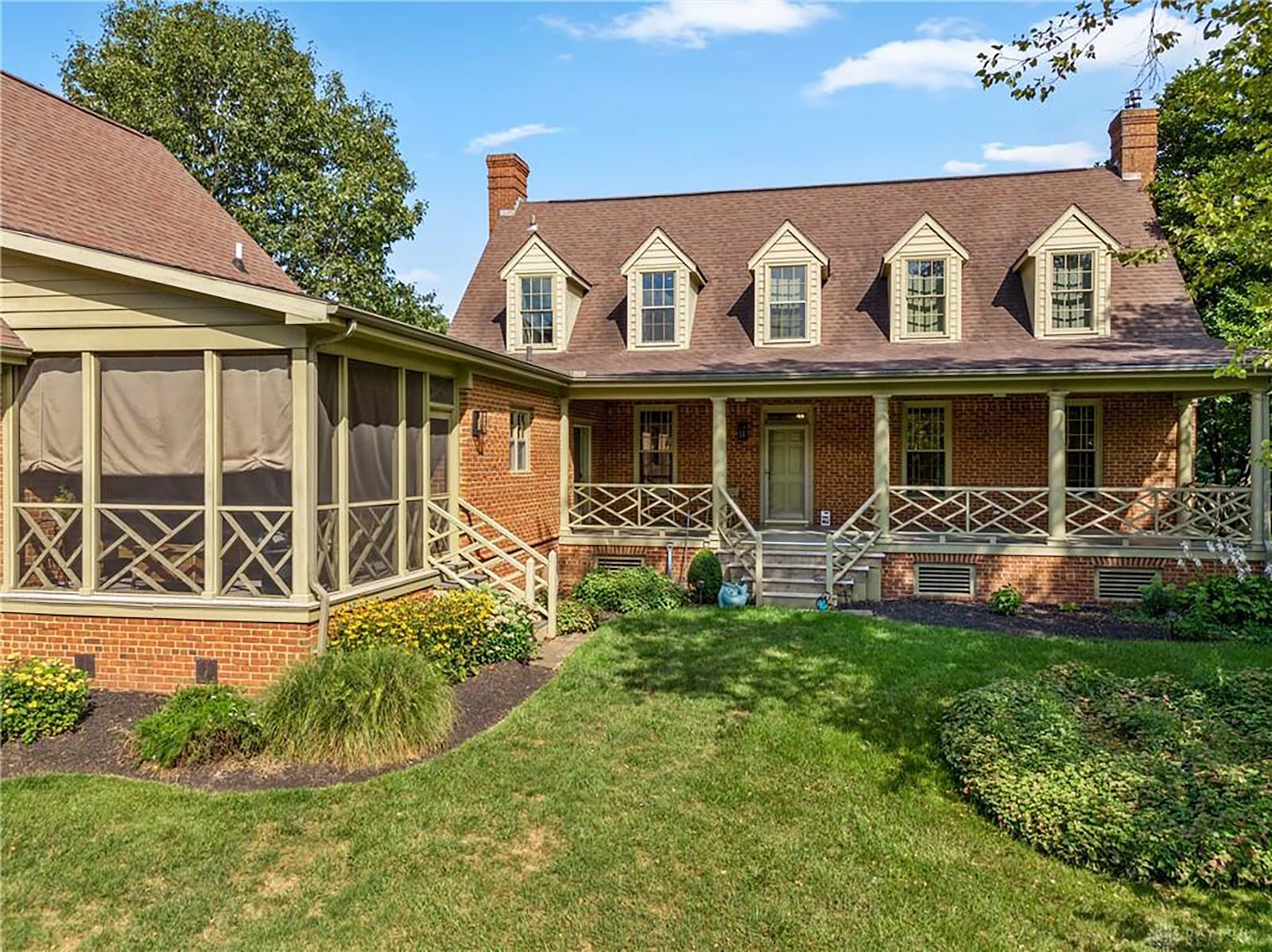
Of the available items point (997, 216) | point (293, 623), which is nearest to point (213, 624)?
point (293, 623)

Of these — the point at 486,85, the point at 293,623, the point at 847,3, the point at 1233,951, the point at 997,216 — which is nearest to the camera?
the point at 1233,951

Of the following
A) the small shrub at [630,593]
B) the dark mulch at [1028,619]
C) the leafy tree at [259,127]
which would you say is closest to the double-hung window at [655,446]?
the small shrub at [630,593]

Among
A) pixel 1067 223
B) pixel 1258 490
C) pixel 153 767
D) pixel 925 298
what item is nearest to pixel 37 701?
pixel 153 767

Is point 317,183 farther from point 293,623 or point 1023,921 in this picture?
point 1023,921

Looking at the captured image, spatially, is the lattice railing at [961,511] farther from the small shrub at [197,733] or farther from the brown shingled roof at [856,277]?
the small shrub at [197,733]

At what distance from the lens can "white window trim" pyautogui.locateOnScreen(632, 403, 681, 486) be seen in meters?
16.5

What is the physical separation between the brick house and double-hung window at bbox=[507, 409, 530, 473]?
3.0 inches

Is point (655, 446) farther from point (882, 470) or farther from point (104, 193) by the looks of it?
point (104, 193)

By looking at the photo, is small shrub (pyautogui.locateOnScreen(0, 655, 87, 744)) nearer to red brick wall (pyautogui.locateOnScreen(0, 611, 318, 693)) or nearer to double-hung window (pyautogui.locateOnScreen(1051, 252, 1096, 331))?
red brick wall (pyautogui.locateOnScreen(0, 611, 318, 693))

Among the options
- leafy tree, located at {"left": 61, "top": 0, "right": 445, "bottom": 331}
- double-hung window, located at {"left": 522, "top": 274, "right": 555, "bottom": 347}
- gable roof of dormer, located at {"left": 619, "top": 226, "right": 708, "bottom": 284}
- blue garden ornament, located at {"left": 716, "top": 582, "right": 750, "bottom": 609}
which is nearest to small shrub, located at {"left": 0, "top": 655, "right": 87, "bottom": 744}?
blue garden ornament, located at {"left": 716, "top": 582, "right": 750, "bottom": 609}

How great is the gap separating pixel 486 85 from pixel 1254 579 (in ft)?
41.7

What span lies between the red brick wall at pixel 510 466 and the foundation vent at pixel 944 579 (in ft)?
21.3

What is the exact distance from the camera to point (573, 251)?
18.8m

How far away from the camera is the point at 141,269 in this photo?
24.3 feet
